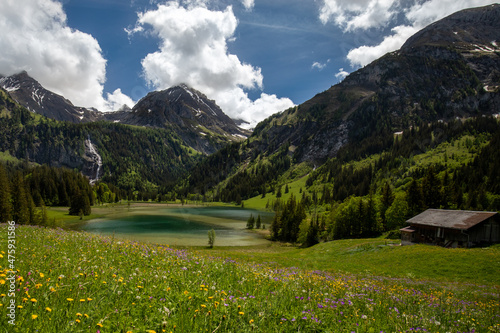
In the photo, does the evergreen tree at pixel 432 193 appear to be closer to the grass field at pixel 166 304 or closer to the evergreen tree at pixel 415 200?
the evergreen tree at pixel 415 200

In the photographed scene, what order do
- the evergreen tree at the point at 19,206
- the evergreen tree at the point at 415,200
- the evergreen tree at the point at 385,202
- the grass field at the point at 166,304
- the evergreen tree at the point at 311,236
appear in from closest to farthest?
the grass field at the point at 166,304, the evergreen tree at the point at 19,206, the evergreen tree at the point at 415,200, the evergreen tree at the point at 311,236, the evergreen tree at the point at 385,202

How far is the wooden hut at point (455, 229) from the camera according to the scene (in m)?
41.6

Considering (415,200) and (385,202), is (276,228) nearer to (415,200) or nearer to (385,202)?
(385,202)

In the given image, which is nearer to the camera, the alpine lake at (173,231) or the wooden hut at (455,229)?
the wooden hut at (455,229)

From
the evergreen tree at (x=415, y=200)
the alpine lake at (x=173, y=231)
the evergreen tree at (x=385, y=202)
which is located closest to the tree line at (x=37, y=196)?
the alpine lake at (x=173, y=231)

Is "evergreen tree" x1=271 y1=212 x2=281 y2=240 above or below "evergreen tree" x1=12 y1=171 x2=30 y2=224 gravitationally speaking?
below

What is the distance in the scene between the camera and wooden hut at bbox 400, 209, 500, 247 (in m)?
41.6

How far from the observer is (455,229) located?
42.8m

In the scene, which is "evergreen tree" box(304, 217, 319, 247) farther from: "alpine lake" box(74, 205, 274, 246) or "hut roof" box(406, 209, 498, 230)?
"hut roof" box(406, 209, 498, 230)

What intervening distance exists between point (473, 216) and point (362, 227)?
96.1ft

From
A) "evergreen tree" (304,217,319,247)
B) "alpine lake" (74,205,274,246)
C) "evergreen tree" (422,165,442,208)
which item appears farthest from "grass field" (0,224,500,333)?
"evergreen tree" (422,165,442,208)

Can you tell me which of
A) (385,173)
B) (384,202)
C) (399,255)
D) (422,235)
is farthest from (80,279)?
(385,173)

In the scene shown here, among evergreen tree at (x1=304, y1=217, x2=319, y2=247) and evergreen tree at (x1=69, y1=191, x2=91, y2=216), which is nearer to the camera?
evergreen tree at (x1=304, y1=217, x2=319, y2=247)

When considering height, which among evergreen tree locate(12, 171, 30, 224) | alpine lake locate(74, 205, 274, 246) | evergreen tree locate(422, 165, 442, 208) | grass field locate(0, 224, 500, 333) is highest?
evergreen tree locate(422, 165, 442, 208)
